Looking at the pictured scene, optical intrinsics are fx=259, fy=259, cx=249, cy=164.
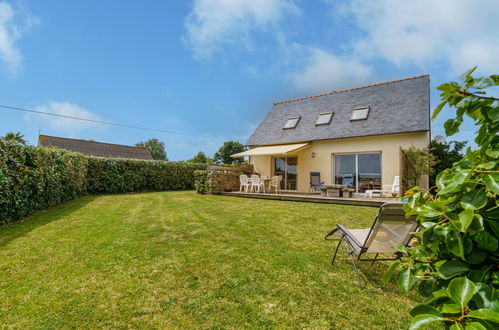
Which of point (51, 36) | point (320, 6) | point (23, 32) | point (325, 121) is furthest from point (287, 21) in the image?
point (23, 32)

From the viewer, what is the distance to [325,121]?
786 inches

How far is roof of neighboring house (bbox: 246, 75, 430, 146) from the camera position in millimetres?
16656

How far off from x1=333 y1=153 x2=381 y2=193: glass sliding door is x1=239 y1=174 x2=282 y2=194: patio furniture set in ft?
14.0

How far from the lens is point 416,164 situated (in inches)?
593

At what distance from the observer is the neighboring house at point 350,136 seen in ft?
53.7

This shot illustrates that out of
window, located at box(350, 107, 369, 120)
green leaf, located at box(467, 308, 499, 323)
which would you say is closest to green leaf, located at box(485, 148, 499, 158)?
green leaf, located at box(467, 308, 499, 323)

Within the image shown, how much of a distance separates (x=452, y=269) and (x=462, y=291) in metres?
0.14

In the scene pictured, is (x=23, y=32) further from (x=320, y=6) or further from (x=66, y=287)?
(x=66, y=287)

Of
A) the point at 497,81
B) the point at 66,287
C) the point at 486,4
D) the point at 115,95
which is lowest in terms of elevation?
the point at 66,287

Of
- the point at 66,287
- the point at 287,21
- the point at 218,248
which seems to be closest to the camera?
the point at 66,287

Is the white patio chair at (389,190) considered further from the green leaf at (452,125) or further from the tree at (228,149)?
the tree at (228,149)

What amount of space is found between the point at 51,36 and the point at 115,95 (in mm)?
14757

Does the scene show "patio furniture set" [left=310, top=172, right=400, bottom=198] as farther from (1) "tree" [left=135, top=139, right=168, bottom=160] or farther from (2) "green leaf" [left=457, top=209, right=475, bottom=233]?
(1) "tree" [left=135, top=139, right=168, bottom=160]

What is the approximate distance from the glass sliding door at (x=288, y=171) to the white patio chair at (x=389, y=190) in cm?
580
